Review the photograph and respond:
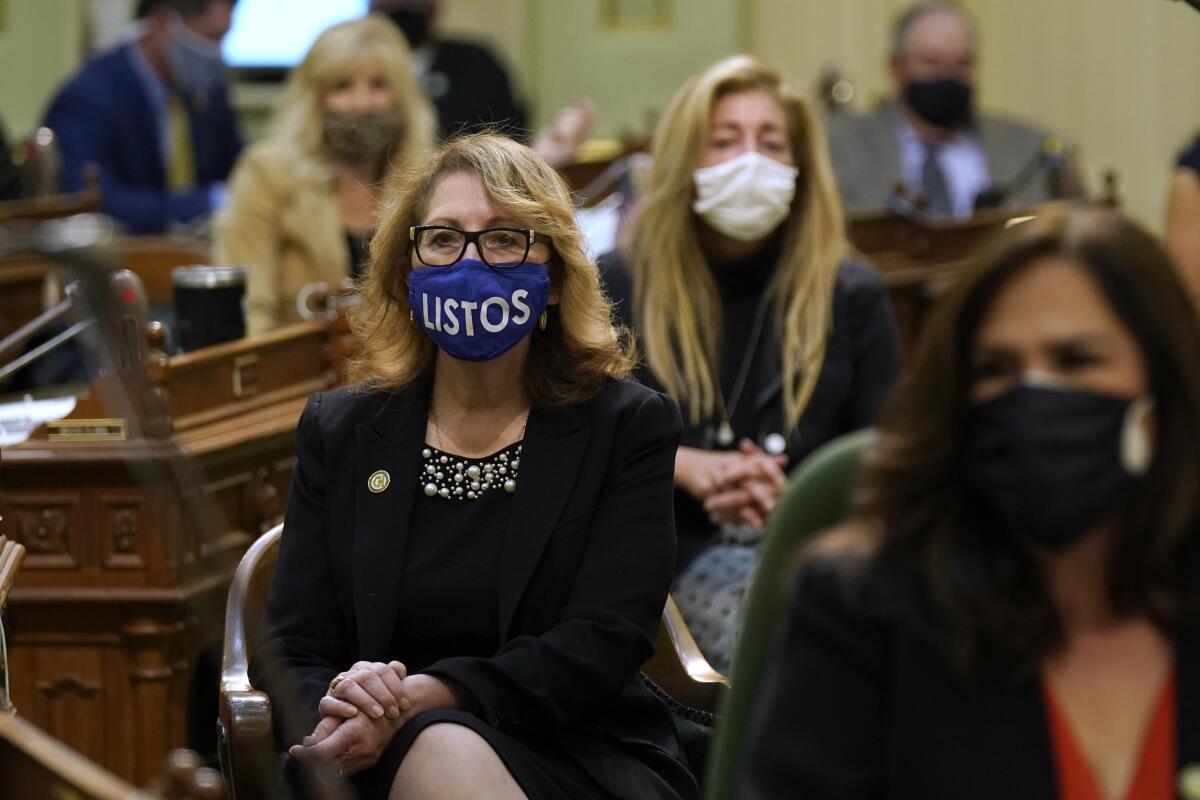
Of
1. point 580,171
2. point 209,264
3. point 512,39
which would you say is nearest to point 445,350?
point 209,264

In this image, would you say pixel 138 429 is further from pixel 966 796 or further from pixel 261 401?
pixel 261 401

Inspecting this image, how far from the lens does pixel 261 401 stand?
12.6ft

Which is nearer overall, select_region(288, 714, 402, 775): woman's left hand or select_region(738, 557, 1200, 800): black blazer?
select_region(738, 557, 1200, 800): black blazer

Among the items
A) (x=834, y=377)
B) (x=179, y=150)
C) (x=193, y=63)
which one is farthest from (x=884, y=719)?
(x=193, y=63)

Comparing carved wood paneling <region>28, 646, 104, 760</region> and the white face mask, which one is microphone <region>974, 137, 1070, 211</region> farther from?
carved wood paneling <region>28, 646, 104, 760</region>

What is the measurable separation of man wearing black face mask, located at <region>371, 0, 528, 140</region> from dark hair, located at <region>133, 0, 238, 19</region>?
2.07 feet

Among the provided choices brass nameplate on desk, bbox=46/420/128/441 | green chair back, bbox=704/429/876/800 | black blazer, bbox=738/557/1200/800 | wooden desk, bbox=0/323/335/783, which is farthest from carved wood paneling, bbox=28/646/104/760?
black blazer, bbox=738/557/1200/800

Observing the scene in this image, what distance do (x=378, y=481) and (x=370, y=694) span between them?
0.32 meters

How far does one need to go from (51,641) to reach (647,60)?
5.81 metres

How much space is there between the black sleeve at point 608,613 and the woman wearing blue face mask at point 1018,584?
826mm

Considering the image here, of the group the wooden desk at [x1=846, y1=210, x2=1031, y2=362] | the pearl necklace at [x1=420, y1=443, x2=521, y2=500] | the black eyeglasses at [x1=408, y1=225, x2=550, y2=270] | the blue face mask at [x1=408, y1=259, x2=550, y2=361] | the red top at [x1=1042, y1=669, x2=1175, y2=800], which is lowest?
the wooden desk at [x1=846, y1=210, x2=1031, y2=362]

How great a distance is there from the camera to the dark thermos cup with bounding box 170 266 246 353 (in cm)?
411

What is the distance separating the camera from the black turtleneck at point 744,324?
3.53 metres

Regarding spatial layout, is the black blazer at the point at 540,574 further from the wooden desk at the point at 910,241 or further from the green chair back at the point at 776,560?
the wooden desk at the point at 910,241
